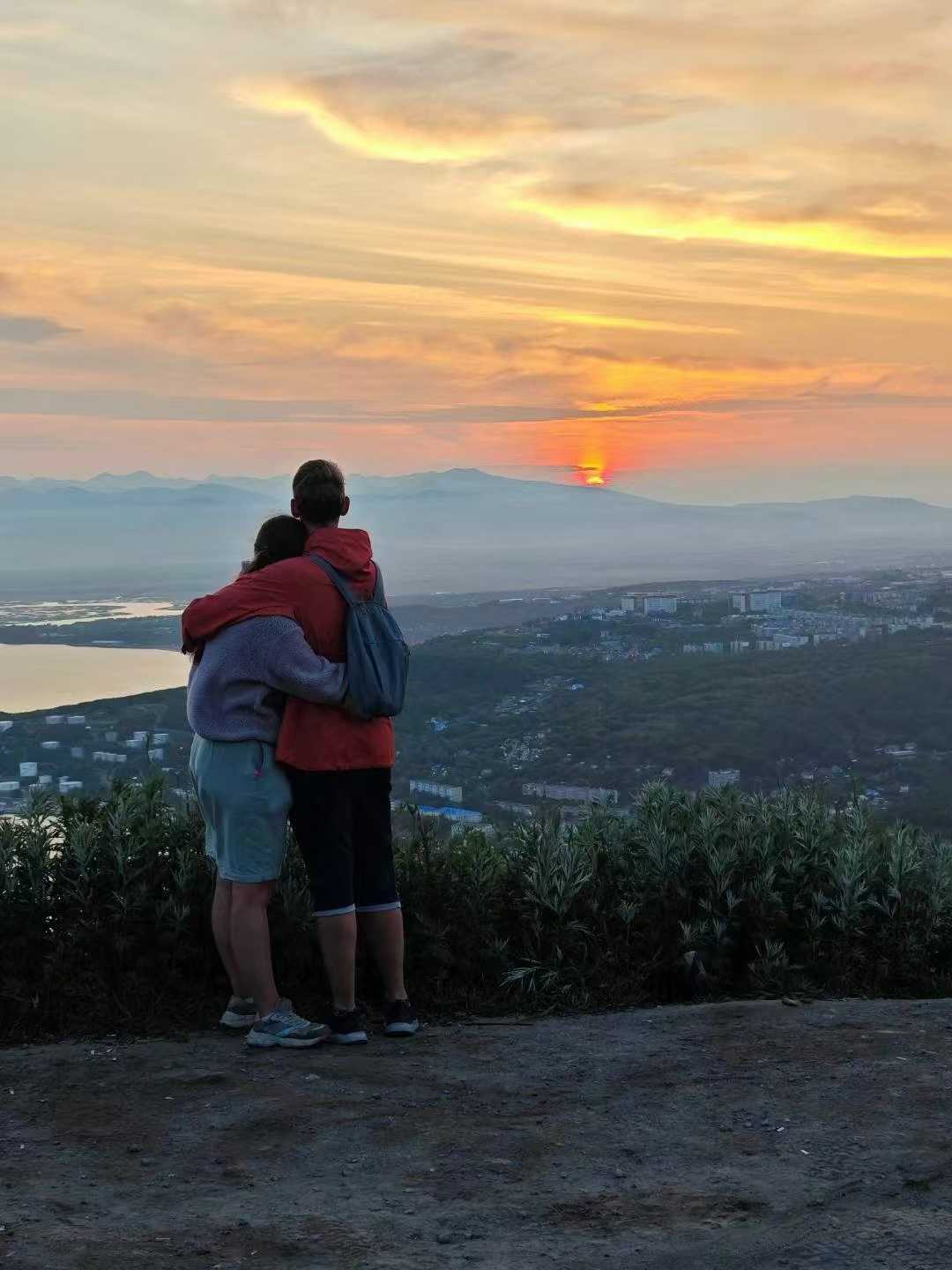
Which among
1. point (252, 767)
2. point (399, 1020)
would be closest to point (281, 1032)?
point (399, 1020)

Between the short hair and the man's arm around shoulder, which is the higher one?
the short hair

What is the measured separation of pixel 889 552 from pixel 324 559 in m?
124

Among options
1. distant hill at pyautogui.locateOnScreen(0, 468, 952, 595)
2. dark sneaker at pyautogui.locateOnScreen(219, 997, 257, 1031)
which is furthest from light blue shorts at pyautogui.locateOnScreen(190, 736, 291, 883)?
distant hill at pyautogui.locateOnScreen(0, 468, 952, 595)

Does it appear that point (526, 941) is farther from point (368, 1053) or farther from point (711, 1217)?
point (711, 1217)

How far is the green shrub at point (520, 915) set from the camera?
585 centimetres

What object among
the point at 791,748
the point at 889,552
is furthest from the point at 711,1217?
the point at 889,552

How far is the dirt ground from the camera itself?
3705mm

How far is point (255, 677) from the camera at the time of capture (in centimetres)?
528

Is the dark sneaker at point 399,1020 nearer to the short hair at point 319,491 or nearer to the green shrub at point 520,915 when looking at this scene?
the green shrub at point 520,915

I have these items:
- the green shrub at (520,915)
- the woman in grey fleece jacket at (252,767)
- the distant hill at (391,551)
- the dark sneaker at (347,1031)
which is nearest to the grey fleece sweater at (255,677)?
the woman in grey fleece jacket at (252,767)

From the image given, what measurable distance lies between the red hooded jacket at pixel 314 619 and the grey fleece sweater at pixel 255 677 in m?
0.06

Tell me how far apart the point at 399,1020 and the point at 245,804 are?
1.07 m

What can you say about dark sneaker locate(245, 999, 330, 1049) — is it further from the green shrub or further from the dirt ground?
the green shrub

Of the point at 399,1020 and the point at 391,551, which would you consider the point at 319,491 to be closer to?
the point at 399,1020
